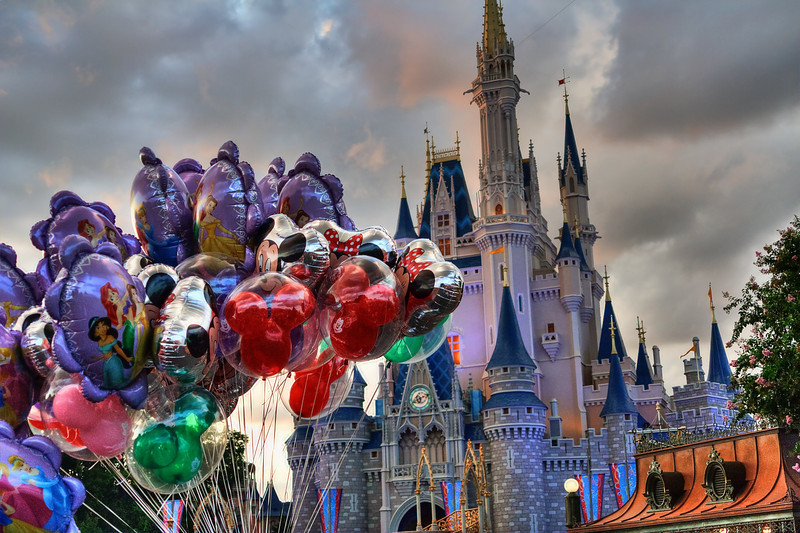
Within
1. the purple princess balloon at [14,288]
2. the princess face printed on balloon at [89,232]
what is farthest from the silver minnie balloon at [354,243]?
the purple princess balloon at [14,288]

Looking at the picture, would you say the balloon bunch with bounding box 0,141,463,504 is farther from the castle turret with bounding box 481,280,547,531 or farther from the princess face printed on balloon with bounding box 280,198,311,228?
the castle turret with bounding box 481,280,547,531

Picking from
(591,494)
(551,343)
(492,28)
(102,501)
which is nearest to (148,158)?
(102,501)

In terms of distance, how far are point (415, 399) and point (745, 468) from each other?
25149 mm

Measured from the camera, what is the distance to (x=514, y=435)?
3850cm

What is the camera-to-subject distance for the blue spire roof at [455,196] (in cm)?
5019

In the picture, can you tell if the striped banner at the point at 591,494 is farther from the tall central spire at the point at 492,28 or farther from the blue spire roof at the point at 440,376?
the tall central spire at the point at 492,28

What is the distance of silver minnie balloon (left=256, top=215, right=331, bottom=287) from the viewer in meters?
9.81

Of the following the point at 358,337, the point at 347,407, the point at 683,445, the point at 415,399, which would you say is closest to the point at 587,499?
the point at 415,399

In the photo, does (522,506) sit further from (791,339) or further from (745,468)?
(791,339)

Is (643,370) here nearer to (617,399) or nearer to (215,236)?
(617,399)

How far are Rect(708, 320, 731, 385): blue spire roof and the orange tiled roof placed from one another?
31.8m

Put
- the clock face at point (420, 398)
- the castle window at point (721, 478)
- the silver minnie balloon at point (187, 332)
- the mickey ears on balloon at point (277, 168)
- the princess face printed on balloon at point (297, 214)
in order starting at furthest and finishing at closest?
the clock face at point (420, 398), the castle window at point (721, 478), the mickey ears on balloon at point (277, 168), the princess face printed on balloon at point (297, 214), the silver minnie balloon at point (187, 332)

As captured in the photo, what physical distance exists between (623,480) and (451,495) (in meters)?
7.02

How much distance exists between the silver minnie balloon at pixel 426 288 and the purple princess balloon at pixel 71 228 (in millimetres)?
3462
